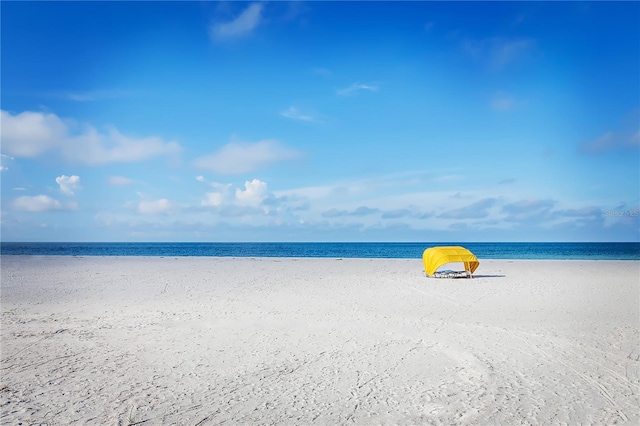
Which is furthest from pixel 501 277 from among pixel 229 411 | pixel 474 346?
pixel 229 411

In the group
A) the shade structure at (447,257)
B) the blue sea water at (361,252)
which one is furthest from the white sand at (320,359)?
the blue sea water at (361,252)

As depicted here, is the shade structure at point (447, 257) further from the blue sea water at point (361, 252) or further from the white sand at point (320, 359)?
the blue sea water at point (361, 252)

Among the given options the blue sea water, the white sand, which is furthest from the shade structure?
the blue sea water

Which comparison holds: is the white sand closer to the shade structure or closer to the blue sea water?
the shade structure

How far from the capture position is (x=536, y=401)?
6.30 m

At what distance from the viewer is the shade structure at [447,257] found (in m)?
20.8

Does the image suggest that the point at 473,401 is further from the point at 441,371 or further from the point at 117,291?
the point at 117,291

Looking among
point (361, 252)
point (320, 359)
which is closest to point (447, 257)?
point (320, 359)

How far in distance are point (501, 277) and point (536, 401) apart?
1791 cm

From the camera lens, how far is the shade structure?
2077 cm

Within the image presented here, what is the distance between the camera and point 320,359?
8.26 meters

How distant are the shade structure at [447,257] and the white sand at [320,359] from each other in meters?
4.91

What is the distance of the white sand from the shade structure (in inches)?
193

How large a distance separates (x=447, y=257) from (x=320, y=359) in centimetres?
1406
